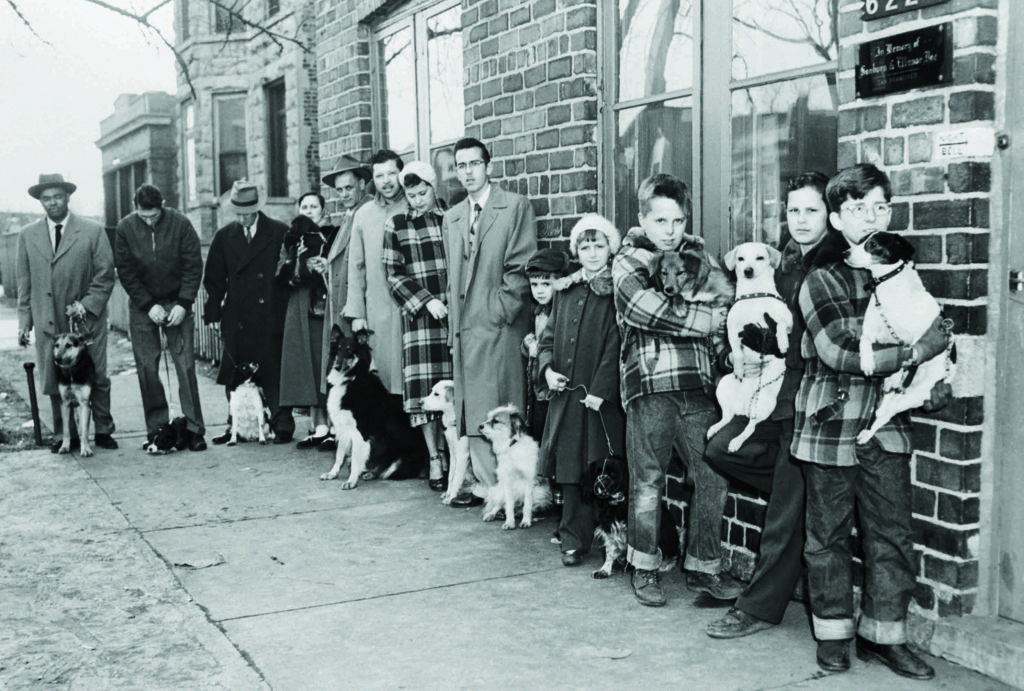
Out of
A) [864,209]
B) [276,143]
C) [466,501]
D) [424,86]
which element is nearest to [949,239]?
[864,209]

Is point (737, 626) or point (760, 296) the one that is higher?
point (760, 296)

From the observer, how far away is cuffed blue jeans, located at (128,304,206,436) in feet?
28.3

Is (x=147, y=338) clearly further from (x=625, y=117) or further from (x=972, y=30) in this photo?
(x=972, y=30)

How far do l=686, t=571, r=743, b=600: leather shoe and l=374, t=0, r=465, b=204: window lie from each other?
380cm

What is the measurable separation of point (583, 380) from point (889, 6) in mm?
2203

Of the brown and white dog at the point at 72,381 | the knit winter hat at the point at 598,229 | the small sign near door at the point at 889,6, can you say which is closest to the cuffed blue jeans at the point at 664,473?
the knit winter hat at the point at 598,229

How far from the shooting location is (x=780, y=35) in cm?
477

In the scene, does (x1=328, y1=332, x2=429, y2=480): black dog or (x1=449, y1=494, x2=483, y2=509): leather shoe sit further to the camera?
(x1=328, y1=332, x2=429, y2=480): black dog

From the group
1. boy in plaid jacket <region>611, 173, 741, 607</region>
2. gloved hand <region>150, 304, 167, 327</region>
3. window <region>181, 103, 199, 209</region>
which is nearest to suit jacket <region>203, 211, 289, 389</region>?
gloved hand <region>150, 304, 167, 327</region>

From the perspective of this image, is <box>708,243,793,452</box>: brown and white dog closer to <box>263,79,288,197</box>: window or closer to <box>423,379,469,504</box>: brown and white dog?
<box>423,379,469,504</box>: brown and white dog

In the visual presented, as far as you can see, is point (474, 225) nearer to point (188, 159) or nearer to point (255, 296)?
point (255, 296)

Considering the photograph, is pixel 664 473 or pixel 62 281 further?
pixel 62 281

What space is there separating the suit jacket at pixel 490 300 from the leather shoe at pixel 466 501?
506 millimetres

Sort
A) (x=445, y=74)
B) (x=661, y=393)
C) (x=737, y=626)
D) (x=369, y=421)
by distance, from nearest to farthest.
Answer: (x=737, y=626) < (x=661, y=393) < (x=369, y=421) < (x=445, y=74)
